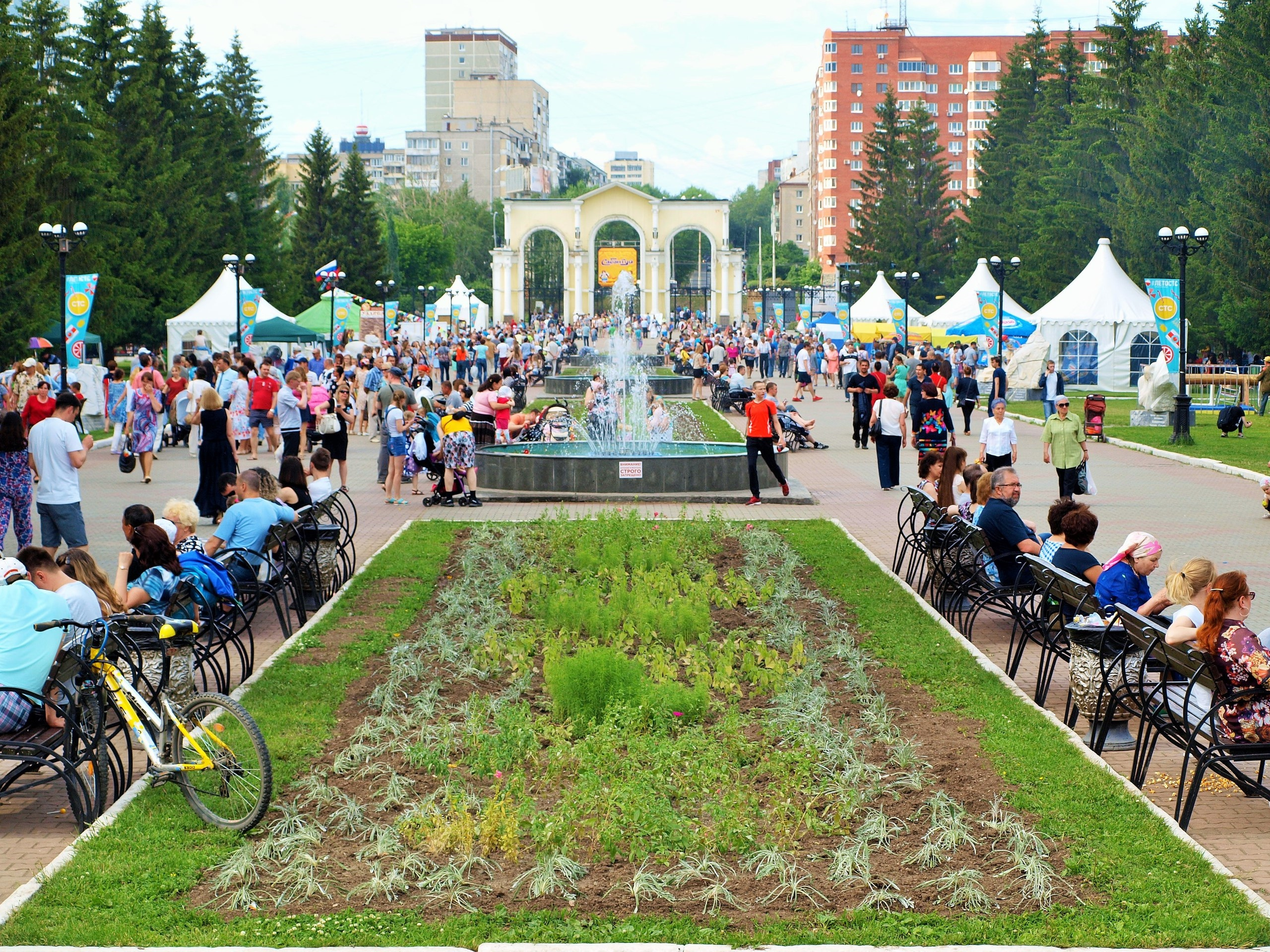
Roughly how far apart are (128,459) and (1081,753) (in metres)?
15.7

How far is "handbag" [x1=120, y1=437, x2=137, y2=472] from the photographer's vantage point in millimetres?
19656

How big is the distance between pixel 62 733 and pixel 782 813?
322 cm

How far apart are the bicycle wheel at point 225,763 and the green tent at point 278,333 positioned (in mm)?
31017

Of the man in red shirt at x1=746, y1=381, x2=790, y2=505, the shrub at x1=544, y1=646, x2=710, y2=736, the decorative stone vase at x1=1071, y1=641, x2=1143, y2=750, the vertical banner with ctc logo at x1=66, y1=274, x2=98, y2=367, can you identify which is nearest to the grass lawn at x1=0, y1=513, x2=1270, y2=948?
the shrub at x1=544, y1=646, x2=710, y2=736

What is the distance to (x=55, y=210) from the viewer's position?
3750cm

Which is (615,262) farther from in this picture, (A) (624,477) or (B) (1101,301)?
(A) (624,477)

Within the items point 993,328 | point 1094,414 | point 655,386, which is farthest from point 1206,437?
point 655,386

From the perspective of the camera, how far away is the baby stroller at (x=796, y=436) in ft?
82.5

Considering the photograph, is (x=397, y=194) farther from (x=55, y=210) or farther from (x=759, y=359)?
(x=55, y=210)

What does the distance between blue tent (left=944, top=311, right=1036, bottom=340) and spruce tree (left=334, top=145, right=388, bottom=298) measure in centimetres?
3616

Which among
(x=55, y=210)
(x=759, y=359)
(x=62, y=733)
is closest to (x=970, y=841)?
(x=62, y=733)

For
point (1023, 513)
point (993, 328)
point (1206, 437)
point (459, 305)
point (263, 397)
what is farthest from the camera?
point (459, 305)

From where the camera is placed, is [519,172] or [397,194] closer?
[397,194]

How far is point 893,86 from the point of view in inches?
5517
